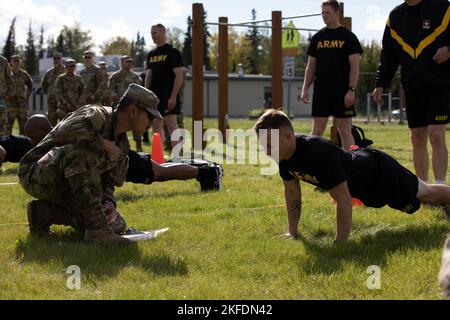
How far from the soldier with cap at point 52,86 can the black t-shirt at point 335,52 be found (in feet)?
35.3

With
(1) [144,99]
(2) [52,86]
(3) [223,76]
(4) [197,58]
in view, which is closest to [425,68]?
(1) [144,99]

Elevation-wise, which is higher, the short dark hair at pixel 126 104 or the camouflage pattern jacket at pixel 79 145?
the short dark hair at pixel 126 104

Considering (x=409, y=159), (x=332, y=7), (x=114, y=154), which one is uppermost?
(x=332, y=7)

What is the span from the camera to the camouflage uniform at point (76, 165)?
4.98 metres

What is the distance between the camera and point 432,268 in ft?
13.1

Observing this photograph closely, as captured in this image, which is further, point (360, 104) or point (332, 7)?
point (360, 104)

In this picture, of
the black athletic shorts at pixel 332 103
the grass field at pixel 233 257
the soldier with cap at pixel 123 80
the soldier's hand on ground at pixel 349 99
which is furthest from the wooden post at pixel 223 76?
the grass field at pixel 233 257

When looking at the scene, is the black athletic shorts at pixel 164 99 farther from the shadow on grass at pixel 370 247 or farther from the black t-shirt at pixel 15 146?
the shadow on grass at pixel 370 247

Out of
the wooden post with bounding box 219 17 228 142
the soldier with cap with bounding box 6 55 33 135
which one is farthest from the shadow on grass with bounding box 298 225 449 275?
the soldier with cap with bounding box 6 55 33 135

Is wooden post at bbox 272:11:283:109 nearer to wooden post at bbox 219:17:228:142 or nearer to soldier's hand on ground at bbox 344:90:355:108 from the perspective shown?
wooden post at bbox 219:17:228:142

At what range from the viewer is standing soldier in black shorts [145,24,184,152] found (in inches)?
415

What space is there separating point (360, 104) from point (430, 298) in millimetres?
55589

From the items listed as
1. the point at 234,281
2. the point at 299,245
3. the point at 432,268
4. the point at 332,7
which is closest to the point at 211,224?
the point at 299,245
